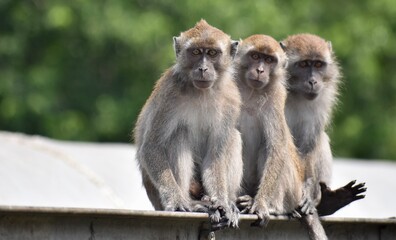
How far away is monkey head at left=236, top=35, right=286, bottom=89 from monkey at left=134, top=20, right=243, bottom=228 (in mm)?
299

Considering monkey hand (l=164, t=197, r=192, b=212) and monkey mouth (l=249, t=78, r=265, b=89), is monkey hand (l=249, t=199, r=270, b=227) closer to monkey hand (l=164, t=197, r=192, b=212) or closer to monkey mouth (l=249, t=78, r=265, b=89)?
monkey hand (l=164, t=197, r=192, b=212)

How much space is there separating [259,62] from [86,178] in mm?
Result: 4877

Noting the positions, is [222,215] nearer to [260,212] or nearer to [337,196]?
[260,212]

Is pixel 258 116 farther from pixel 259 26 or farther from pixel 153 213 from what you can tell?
pixel 259 26

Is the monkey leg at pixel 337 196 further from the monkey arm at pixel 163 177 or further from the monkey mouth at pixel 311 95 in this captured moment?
the monkey arm at pixel 163 177

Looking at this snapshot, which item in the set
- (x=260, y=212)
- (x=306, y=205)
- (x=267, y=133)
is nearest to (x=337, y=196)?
(x=306, y=205)

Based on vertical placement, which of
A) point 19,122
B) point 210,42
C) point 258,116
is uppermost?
point 210,42

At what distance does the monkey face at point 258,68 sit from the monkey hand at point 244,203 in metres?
1.36

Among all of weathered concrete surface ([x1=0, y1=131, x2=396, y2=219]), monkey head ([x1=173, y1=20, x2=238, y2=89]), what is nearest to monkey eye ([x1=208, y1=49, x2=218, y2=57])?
monkey head ([x1=173, y1=20, x2=238, y2=89])

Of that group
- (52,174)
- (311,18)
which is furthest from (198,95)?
(311,18)

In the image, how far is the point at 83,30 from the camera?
29281 mm

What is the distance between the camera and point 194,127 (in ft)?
41.0

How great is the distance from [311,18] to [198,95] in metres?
19.6

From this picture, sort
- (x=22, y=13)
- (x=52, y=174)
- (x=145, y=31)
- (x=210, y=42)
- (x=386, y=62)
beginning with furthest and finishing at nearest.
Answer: (x=386, y=62), (x=22, y=13), (x=145, y=31), (x=52, y=174), (x=210, y=42)
